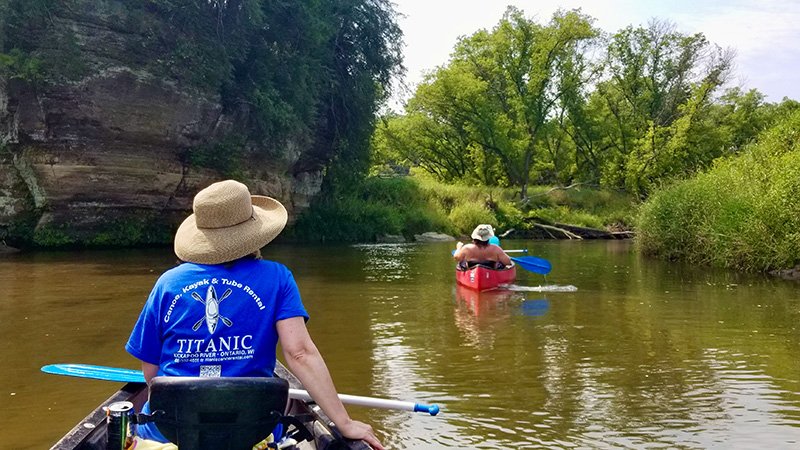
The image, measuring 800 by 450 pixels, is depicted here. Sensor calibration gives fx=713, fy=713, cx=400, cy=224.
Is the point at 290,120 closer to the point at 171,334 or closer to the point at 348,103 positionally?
the point at 348,103

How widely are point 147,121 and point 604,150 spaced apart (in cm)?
3524

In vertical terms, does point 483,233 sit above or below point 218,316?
above

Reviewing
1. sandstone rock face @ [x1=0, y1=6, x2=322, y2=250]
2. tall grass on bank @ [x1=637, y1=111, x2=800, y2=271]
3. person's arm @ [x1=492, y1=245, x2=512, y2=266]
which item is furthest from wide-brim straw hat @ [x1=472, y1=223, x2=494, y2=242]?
sandstone rock face @ [x1=0, y1=6, x2=322, y2=250]

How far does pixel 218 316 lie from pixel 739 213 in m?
15.3

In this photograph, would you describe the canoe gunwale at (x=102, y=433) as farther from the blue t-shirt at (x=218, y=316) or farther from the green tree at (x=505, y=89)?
the green tree at (x=505, y=89)

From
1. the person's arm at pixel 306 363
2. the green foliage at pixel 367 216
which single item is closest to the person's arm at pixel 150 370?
the person's arm at pixel 306 363

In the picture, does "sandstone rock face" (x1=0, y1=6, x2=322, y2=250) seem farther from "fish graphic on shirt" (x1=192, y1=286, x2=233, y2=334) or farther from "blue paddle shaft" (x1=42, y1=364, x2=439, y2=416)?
"fish graphic on shirt" (x1=192, y1=286, x2=233, y2=334)

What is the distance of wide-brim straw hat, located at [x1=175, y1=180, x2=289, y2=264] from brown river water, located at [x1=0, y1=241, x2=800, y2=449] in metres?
2.52

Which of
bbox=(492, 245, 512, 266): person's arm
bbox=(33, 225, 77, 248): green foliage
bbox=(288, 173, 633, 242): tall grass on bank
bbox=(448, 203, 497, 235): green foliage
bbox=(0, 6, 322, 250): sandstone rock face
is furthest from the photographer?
bbox=(448, 203, 497, 235): green foliage

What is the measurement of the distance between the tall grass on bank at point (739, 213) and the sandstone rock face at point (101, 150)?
44.6 feet

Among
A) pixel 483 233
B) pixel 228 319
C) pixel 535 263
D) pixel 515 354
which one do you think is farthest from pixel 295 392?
pixel 535 263

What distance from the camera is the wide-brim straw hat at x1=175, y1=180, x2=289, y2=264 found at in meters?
2.86

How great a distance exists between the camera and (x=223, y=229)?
9.65 feet

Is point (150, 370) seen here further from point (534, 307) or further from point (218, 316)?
point (534, 307)
